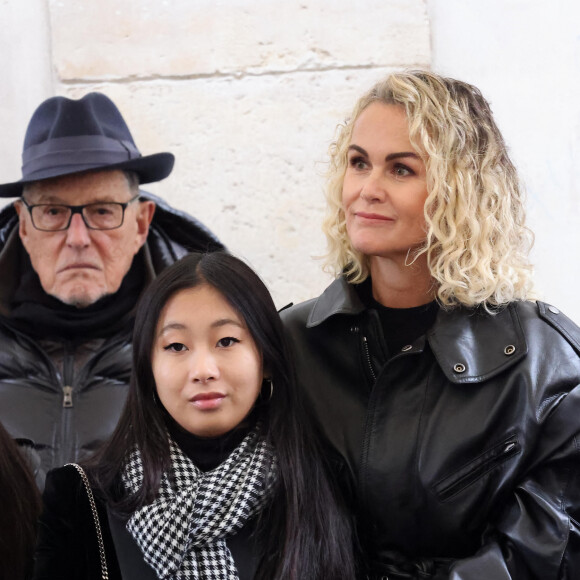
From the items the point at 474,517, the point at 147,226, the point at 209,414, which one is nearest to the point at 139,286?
the point at 147,226

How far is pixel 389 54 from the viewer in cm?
385

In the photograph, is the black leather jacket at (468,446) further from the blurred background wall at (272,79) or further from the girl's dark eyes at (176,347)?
the blurred background wall at (272,79)

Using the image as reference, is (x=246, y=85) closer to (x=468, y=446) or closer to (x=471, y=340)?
(x=471, y=340)

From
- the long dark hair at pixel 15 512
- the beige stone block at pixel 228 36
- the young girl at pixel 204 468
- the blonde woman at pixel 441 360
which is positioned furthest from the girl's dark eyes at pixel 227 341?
the beige stone block at pixel 228 36

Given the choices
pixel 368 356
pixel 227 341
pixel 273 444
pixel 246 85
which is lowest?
pixel 273 444

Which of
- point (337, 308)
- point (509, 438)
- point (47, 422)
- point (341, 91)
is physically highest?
point (341, 91)

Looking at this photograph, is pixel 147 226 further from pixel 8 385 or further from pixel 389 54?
pixel 389 54

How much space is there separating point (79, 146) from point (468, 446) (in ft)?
5.35

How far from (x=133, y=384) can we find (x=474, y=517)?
0.79m

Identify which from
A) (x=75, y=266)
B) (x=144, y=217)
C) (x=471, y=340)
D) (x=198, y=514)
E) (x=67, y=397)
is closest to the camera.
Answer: (x=198, y=514)

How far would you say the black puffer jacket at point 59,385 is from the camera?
290cm

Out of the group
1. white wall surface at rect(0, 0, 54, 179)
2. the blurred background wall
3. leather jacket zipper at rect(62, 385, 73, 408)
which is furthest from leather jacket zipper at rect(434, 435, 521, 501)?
white wall surface at rect(0, 0, 54, 179)

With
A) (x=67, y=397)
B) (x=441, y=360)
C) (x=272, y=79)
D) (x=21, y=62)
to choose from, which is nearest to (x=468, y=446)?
(x=441, y=360)

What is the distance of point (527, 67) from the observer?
3875 mm
